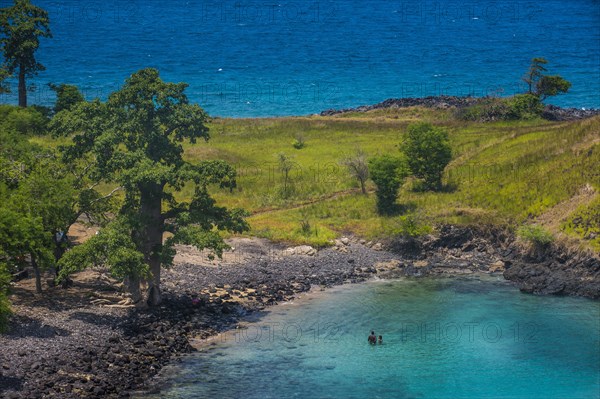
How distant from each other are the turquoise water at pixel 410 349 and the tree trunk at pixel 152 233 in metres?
7.20

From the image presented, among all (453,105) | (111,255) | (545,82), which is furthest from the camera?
(453,105)

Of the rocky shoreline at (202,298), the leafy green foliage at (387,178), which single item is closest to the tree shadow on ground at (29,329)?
the rocky shoreline at (202,298)

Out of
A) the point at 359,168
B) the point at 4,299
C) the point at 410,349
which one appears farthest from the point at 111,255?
the point at 359,168

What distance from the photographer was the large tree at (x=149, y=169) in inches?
2717

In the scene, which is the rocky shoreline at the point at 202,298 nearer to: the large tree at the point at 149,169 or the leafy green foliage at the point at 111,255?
the large tree at the point at 149,169

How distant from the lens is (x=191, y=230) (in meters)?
69.6

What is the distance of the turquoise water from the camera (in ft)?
198

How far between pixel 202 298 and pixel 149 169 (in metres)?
13.1

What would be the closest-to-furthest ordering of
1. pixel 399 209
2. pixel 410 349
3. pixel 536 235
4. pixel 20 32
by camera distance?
pixel 410 349 → pixel 536 235 → pixel 399 209 → pixel 20 32

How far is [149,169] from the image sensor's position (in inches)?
2697

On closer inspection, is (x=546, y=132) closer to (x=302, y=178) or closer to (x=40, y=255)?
(x=302, y=178)

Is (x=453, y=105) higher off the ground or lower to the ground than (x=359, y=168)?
higher

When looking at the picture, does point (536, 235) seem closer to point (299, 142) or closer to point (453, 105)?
point (299, 142)

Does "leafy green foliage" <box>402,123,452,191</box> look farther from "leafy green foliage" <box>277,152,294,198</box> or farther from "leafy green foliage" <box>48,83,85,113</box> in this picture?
"leafy green foliage" <box>48,83,85,113</box>
